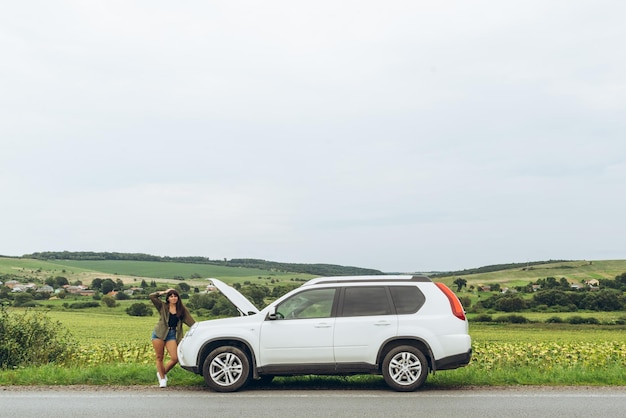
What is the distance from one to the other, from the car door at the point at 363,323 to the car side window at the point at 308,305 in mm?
231

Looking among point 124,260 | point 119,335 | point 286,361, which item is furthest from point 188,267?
point 286,361

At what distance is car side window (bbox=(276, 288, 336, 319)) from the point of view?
10570 millimetres

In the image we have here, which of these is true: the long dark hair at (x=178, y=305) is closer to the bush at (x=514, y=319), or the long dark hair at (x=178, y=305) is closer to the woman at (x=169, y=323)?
the woman at (x=169, y=323)

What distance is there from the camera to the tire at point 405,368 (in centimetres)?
1016

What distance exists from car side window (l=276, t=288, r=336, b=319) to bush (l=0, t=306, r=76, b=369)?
5931 mm

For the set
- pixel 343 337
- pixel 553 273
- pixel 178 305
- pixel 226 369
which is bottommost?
pixel 553 273

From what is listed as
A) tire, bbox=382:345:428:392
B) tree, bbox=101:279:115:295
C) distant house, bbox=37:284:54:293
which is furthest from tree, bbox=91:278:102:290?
tire, bbox=382:345:428:392

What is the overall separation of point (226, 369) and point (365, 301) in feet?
8.38

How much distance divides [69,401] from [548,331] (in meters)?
66.3

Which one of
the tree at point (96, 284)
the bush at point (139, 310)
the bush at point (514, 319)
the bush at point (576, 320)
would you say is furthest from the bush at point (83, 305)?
the bush at point (576, 320)

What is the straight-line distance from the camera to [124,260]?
5335 inches

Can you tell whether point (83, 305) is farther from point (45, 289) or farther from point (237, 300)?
point (237, 300)

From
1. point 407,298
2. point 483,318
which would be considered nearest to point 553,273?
point 483,318

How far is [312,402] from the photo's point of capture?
9.25 m
